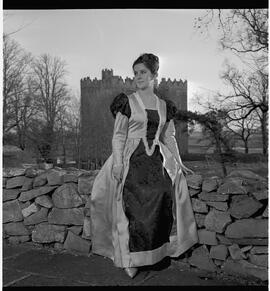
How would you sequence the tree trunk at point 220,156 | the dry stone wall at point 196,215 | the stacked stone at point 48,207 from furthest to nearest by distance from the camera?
the tree trunk at point 220,156, the stacked stone at point 48,207, the dry stone wall at point 196,215

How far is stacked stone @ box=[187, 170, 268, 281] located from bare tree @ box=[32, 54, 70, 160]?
5.31 ft

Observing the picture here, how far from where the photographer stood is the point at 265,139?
3.94 m

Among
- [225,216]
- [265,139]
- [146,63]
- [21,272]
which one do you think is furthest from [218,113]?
[21,272]

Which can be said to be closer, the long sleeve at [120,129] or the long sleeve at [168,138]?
the long sleeve at [120,129]

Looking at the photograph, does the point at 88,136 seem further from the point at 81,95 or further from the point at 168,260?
the point at 168,260

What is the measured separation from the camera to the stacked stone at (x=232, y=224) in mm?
2686

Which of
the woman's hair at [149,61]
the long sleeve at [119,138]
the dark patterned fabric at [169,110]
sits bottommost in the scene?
the long sleeve at [119,138]

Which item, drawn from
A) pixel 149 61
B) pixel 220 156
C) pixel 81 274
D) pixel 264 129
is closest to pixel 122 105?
pixel 149 61

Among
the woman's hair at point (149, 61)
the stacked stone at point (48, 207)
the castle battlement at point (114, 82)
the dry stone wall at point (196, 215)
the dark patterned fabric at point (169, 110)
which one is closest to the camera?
the woman's hair at point (149, 61)

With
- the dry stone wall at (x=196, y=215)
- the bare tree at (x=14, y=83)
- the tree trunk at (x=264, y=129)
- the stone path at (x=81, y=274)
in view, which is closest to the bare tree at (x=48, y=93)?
the bare tree at (x=14, y=83)

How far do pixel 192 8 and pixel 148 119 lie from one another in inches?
35.5

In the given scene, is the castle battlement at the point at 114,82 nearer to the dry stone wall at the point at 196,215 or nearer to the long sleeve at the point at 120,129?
the long sleeve at the point at 120,129
